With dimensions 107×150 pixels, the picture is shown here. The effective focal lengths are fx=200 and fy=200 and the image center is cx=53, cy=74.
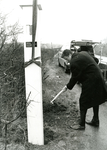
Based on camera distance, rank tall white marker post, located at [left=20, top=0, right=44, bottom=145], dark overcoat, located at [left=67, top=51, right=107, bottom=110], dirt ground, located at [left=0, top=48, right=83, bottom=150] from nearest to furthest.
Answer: tall white marker post, located at [left=20, top=0, right=44, bottom=145] < dirt ground, located at [left=0, top=48, right=83, bottom=150] < dark overcoat, located at [left=67, top=51, right=107, bottom=110]

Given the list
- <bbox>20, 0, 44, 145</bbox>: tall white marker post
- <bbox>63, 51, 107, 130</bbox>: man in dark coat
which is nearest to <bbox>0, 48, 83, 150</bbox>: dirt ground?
<bbox>20, 0, 44, 145</bbox>: tall white marker post

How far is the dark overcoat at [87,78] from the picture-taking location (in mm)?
4090

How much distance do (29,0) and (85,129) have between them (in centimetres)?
290

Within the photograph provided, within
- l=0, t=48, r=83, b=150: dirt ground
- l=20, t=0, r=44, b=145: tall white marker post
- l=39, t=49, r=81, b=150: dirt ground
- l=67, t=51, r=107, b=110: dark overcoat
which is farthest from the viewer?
l=67, t=51, r=107, b=110: dark overcoat

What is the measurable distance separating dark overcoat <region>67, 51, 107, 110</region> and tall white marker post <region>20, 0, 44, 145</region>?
118cm

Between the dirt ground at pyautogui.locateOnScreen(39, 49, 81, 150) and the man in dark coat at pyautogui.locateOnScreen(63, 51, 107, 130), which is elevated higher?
the man in dark coat at pyautogui.locateOnScreen(63, 51, 107, 130)

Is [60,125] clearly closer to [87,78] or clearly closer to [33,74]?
[87,78]

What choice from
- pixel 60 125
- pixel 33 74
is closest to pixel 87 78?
pixel 60 125

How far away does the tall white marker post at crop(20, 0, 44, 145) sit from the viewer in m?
3.02

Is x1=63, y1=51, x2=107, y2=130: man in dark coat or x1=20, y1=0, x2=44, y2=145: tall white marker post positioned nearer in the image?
x1=20, y1=0, x2=44, y2=145: tall white marker post

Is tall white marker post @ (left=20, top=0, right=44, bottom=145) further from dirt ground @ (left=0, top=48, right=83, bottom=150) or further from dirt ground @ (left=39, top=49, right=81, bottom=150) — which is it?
dirt ground @ (left=39, top=49, right=81, bottom=150)

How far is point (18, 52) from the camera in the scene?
596 centimetres

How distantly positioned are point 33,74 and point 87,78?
1.44 m

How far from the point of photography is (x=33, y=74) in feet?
10.3
